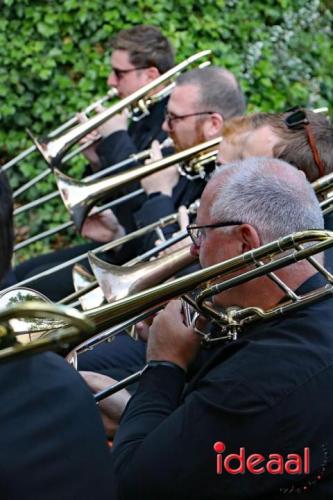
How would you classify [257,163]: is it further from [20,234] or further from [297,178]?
[20,234]

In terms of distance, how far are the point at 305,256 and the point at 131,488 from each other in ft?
2.20

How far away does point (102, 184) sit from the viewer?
439 centimetres

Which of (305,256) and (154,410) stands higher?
(305,256)

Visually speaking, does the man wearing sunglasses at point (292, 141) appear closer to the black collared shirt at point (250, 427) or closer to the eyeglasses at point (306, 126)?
the eyeglasses at point (306, 126)

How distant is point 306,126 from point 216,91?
4.34 ft

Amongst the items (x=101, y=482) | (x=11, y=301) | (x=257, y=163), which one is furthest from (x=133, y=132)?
(x=101, y=482)

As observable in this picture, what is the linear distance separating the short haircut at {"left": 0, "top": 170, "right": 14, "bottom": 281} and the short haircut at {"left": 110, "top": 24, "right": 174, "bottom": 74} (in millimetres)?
3944

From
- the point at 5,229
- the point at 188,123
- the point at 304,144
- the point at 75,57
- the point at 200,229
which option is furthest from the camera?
the point at 75,57

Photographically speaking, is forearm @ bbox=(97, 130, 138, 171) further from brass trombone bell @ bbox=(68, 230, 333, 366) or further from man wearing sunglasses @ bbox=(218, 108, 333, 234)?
brass trombone bell @ bbox=(68, 230, 333, 366)

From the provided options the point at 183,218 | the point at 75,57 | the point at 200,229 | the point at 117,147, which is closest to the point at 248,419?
the point at 200,229

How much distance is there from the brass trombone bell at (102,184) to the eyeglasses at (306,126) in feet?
2.73

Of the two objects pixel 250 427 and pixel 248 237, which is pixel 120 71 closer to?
pixel 248 237

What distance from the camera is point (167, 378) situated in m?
2.45

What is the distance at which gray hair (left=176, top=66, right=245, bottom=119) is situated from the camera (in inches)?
185
